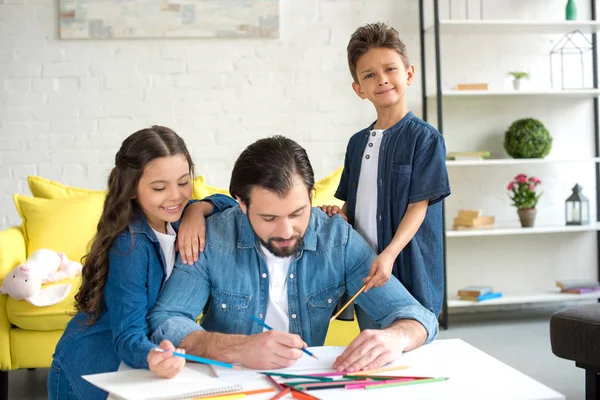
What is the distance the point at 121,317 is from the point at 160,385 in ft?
1.09

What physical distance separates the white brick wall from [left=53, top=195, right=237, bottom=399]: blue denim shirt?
2651 millimetres

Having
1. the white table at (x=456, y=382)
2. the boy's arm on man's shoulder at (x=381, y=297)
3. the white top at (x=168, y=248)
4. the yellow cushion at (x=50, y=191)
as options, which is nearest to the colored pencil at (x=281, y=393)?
the white table at (x=456, y=382)

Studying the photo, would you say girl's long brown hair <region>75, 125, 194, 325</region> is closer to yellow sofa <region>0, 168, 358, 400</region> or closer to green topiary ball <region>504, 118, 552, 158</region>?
yellow sofa <region>0, 168, 358, 400</region>

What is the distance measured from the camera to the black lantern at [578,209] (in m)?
4.66

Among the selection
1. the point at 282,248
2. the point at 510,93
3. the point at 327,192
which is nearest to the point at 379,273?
the point at 282,248

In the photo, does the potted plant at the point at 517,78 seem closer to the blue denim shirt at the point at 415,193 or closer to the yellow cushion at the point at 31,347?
the blue denim shirt at the point at 415,193

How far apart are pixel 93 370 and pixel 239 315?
39 centimetres

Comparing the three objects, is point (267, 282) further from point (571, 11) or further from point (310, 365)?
point (571, 11)

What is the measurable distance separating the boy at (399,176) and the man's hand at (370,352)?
0.55 m

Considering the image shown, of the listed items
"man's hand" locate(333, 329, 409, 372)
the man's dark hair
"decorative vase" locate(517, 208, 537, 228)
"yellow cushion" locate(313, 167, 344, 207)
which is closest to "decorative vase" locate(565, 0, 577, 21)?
"decorative vase" locate(517, 208, 537, 228)

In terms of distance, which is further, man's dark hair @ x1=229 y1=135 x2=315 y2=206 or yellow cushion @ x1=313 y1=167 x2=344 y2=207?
yellow cushion @ x1=313 y1=167 x2=344 y2=207

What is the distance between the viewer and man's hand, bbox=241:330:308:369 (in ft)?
4.82

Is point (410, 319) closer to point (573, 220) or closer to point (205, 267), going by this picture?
point (205, 267)

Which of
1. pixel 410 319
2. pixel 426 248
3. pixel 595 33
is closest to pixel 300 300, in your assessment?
pixel 410 319
